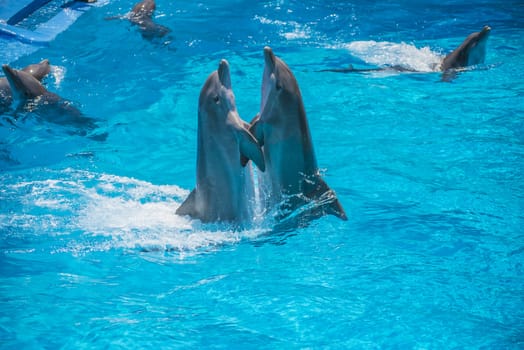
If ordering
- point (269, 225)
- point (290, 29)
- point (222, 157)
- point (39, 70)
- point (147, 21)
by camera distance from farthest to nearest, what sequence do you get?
point (290, 29) → point (147, 21) → point (39, 70) → point (269, 225) → point (222, 157)

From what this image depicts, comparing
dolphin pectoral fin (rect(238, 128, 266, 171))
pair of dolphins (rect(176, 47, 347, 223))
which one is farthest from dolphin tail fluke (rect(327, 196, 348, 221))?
dolphin pectoral fin (rect(238, 128, 266, 171))

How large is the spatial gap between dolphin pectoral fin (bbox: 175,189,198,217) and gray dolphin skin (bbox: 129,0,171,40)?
25.6 ft

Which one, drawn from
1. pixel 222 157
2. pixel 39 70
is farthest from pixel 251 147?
pixel 39 70

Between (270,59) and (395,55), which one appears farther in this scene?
(395,55)

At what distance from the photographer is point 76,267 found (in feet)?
17.8

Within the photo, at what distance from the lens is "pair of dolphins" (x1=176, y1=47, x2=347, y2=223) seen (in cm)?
509

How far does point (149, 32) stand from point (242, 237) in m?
8.37

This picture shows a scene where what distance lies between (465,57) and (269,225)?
6.72 m

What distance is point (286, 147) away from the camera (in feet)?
17.2

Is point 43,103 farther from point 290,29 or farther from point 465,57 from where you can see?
point 465,57

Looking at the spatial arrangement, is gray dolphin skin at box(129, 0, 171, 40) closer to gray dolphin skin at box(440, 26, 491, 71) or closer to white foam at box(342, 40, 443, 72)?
white foam at box(342, 40, 443, 72)

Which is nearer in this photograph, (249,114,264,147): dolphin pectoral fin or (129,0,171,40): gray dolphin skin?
(249,114,264,147): dolphin pectoral fin

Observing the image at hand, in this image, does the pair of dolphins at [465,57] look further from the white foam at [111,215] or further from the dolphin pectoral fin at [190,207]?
the dolphin pectoral fin at [190,207]

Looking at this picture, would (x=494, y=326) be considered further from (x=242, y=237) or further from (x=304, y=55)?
(x=304, y=55)
